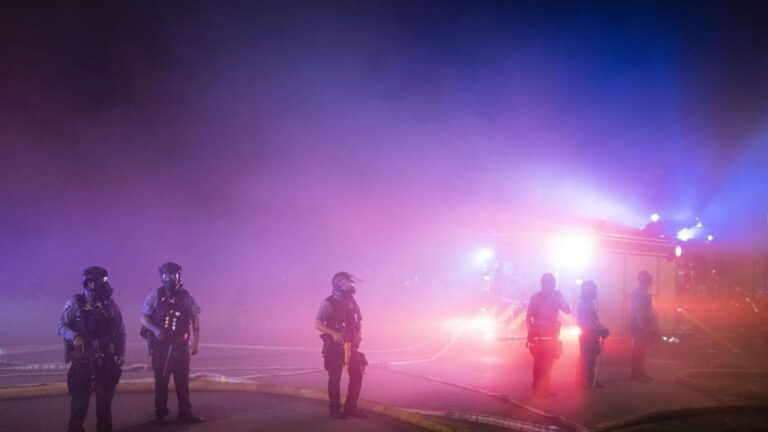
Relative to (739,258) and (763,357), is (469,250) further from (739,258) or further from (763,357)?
→ (763,357)

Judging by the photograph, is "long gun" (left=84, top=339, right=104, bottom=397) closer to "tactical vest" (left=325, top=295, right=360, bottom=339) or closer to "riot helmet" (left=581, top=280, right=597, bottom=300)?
"tactical vest" (left=325, top=295, right=360, bottom=339)

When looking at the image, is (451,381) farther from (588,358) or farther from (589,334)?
(589,334)

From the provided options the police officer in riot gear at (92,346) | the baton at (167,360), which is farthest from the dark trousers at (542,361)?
the police officer in riot gear at (92,346)

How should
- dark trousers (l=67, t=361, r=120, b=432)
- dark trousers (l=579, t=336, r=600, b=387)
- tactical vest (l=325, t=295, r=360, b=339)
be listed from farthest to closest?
1. dark trousers (l=579, t=336, r=600, b=387)
2. tactical vest (l=325, t=295, r=360, b=339)
3. dark trousers (l=67, t=361, r=120, b=432)

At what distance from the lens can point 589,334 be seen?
10.1m

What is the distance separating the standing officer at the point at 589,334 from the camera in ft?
32.3

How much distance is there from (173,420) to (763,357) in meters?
14.8

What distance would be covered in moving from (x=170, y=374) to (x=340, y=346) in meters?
2.04

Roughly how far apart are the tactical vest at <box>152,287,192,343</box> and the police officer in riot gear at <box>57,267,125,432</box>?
1.54 feet

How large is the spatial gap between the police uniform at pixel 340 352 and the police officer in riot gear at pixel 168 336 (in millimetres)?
1630

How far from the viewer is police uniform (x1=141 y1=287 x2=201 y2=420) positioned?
21.5 ft

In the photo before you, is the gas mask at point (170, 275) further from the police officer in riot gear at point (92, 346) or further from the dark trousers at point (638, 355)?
the dark trousers at point (638, 355)

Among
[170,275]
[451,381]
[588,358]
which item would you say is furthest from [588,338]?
[170,275]

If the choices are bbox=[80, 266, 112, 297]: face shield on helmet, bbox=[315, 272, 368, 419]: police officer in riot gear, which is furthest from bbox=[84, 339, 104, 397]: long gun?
bbox=[315, 272, 368, 419]: police officer in riot gear
